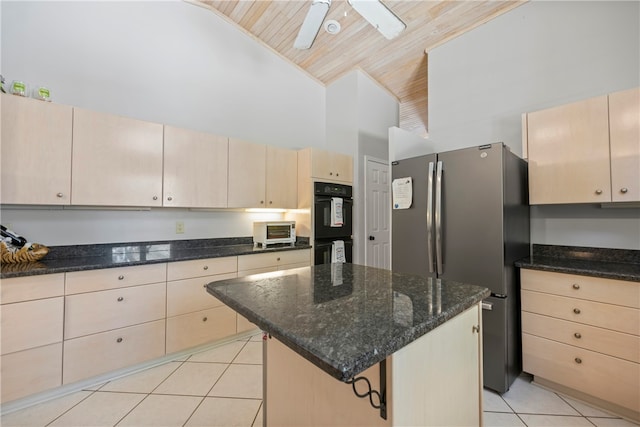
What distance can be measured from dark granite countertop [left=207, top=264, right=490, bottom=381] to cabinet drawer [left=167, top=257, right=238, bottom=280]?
123 cm

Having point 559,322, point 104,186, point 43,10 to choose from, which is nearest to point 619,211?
point 559,322

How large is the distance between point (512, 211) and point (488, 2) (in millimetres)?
2207

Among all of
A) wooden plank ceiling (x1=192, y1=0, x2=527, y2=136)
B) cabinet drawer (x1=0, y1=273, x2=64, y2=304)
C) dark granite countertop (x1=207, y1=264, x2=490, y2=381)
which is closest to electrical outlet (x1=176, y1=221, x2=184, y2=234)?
cabinet drawer (x1=0, y1=273, x2=64, y2=304)

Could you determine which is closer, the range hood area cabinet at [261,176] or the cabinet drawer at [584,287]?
the cabinet drawer at [584,287]

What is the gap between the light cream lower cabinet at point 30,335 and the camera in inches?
Result: 58.9

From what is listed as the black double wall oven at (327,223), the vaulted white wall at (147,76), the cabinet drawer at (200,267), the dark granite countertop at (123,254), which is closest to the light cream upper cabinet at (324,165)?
the black double wall oven at (327,223)

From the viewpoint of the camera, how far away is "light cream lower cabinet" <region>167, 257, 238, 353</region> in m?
2.08

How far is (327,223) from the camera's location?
10.4 feet

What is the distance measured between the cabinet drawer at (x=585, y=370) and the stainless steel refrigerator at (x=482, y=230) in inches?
4.5

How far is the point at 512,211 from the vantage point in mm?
1865

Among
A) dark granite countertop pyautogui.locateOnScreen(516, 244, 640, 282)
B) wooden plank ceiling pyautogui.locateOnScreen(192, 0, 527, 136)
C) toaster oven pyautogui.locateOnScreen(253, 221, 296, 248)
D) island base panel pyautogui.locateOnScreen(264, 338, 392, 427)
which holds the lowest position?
island base panel pyautogui.locateOnScreen(264, 338, 392, 427)

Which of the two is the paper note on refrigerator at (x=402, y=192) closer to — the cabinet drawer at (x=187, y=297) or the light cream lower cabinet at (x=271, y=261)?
the light cream lower cabinet at (x=271, y=261)

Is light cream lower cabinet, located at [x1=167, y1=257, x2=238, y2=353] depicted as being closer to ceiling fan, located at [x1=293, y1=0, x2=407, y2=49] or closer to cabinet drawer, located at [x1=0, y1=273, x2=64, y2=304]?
cabinet drawer, located at [x1=0, y1=273, x2=64, y2=304]

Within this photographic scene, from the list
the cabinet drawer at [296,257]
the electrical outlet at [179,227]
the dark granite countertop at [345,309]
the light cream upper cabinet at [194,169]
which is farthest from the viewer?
the cabinet drawer at [296,257]
